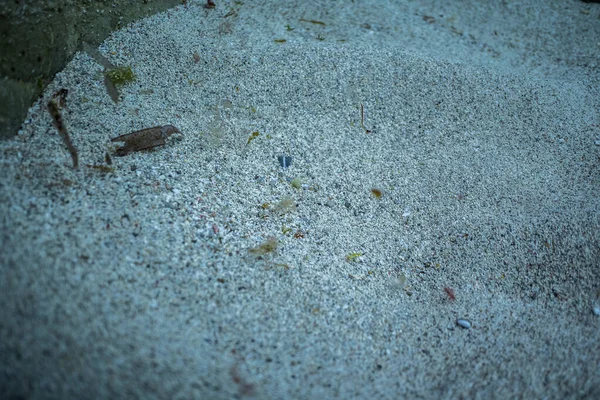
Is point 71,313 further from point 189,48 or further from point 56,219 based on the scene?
point 189,48

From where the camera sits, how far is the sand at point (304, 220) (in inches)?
41.8

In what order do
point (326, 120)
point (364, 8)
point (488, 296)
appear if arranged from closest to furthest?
1. point (488, 296)
2. point (326, 120)
3. point (364, 8)

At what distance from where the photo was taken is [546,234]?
1.56 m

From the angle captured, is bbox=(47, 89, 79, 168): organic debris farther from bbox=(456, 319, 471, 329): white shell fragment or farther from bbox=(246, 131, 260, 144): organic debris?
bbox=(456, 319, 471, 329): white shell fragment

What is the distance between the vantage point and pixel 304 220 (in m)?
1.51

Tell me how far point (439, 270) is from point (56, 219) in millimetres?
1174

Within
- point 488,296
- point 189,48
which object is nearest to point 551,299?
point 488,296

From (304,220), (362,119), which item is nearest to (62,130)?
(304,220)

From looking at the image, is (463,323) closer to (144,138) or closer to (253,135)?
(253,135)

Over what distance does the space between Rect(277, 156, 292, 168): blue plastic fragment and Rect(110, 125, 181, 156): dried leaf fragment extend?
0.39 m

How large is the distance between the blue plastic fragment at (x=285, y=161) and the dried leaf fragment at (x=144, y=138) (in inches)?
15.3

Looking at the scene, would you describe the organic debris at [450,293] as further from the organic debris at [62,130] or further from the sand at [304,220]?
the organic debris at [62,130]

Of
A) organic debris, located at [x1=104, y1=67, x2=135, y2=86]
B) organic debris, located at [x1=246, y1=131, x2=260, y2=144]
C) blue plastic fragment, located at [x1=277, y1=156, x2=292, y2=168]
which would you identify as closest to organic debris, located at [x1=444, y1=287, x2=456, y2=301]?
blue plastic fragment, located at [x1=277, y1=156, x2=292, y2=168]

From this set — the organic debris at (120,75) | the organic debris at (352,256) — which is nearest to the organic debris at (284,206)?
the organic debris at (352,256)
